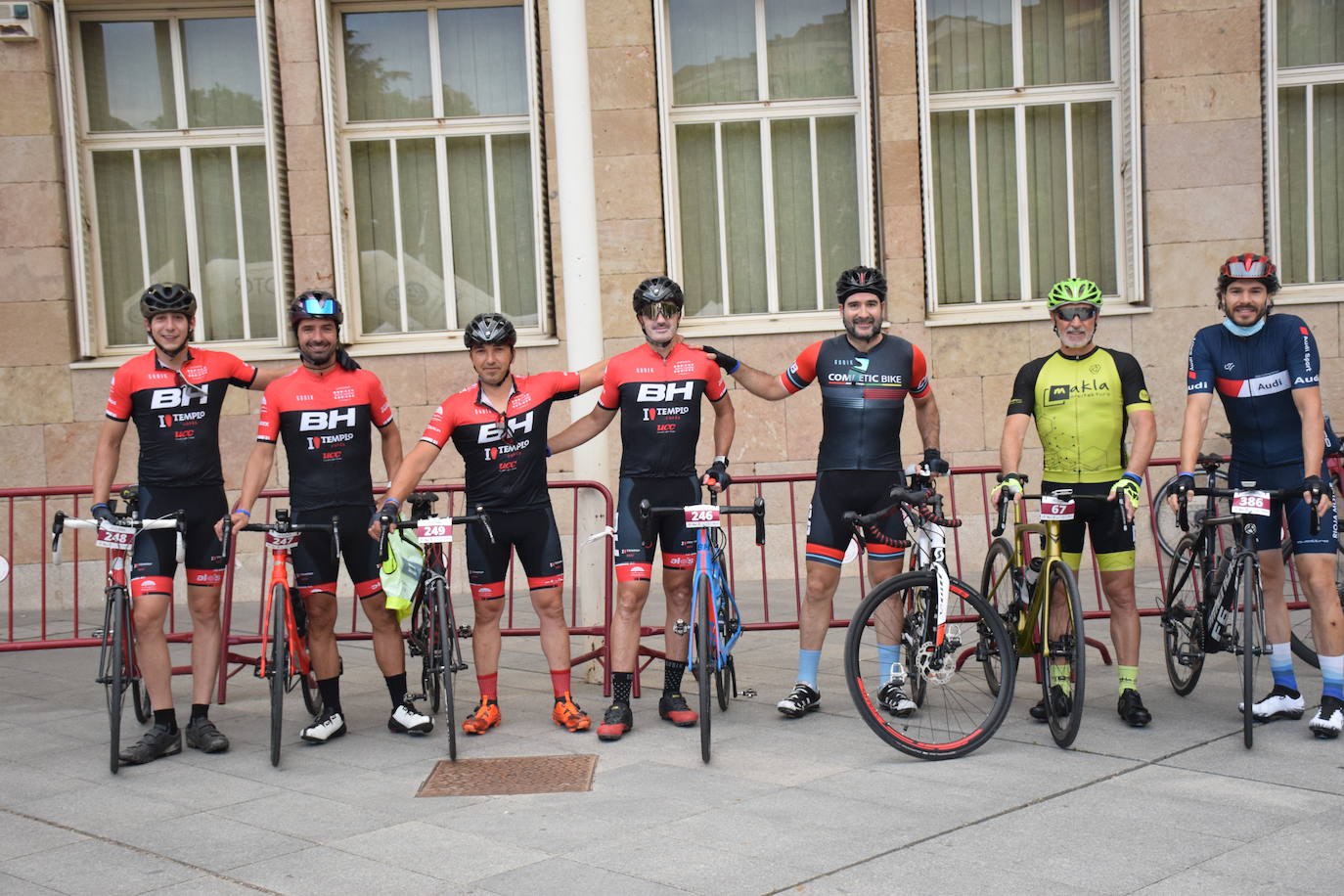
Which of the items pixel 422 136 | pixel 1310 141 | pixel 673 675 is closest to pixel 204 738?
pixel 673 675

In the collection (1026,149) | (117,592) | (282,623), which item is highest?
(1026,149)

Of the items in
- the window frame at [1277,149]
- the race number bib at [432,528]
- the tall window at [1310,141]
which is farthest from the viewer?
the tall window at [1310,141]

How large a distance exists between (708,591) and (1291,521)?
2.80 m

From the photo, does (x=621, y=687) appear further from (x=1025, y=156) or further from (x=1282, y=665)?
(x=1025, y=156)

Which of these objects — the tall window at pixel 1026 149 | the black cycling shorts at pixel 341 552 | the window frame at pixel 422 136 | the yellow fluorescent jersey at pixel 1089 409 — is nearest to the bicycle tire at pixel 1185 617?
the yellow fluorescent jersey at pixel 1089 409

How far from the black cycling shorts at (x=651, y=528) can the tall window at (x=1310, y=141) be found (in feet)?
24.6

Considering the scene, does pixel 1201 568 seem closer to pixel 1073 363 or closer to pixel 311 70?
pixel 1073 363

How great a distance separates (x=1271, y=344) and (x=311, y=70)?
836 centimetres

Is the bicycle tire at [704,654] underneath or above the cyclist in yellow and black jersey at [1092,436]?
underneath

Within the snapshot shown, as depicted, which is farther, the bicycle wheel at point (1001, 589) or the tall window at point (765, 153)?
the tall window at point (765, 153)

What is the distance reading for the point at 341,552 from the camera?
6.76 metres

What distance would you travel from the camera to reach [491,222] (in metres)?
12.2

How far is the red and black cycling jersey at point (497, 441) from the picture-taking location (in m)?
6.64

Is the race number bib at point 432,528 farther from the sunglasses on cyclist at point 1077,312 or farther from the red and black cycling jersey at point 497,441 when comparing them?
the sunglasses on cyclist at point 1077,312
